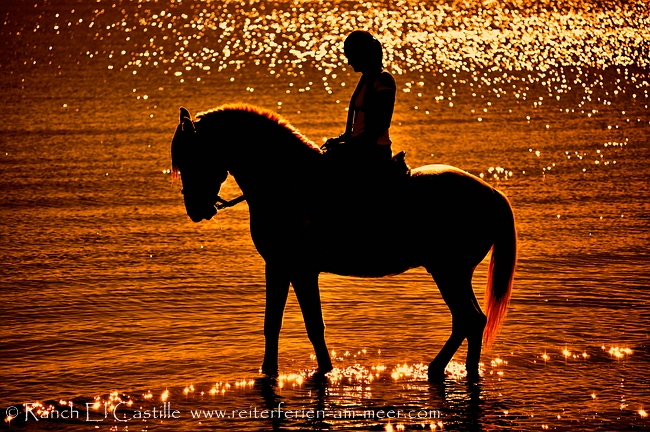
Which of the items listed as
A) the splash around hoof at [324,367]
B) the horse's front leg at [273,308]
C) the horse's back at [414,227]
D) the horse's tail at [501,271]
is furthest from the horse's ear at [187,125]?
the horse's tail at [501,271]

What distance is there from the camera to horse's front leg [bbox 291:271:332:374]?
33.9 feet

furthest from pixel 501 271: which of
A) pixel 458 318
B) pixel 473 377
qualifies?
pixel 473 377

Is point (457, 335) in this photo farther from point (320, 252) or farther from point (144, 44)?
point (144, 44)

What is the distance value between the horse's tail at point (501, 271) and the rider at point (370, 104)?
1.29 metres

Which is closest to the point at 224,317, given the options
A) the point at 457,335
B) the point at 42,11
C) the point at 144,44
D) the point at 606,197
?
the point at 457,335

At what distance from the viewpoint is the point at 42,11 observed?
59656 mm

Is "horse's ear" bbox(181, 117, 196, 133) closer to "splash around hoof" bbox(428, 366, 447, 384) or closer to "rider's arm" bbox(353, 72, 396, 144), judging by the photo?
"rider's arm" bbox(353, 72, 396, 144)

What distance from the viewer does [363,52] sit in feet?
33.2

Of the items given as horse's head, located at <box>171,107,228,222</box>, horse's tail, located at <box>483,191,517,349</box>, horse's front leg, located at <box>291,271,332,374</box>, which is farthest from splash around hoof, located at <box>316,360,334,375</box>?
horse's head, located at <box>171,107,228,222</box>

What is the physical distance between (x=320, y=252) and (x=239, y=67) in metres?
29.7

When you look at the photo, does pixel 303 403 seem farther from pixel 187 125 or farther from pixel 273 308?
pixel 187 125

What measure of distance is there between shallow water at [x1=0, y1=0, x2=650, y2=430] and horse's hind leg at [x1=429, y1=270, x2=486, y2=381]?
19cm

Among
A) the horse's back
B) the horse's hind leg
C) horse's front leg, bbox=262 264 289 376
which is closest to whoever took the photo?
horse's front leg, bbox=262 264 289 376

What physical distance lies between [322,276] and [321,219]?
427 centimetres
